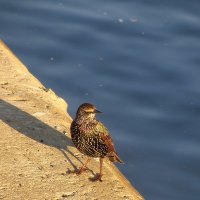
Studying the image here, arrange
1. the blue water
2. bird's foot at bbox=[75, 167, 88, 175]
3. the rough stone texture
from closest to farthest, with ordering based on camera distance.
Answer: the rough stone texture
bird's foot at bbox=[75, 167, 88, 175]
the blue water

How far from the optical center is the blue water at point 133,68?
10.6 metres

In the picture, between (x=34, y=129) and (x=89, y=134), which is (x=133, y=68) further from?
(x=89, y=134)

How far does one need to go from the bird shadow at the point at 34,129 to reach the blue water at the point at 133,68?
6.84 feet

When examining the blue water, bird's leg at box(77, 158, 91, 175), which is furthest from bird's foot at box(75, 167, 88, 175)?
the blue water

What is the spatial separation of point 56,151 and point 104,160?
611mm

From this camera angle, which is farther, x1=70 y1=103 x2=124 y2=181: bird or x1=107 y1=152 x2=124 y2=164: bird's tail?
x1=107 y1=152 x2=124 y2=164: bird's tail

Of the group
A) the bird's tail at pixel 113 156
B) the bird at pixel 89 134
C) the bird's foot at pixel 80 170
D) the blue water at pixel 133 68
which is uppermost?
the blue water at pixel 133 68

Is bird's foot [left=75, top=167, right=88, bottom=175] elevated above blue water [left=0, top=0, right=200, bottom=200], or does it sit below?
below

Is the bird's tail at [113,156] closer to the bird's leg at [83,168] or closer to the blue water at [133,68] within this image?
the bird's leg at [83,168]

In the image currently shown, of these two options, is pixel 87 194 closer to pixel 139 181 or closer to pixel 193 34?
pixel 139 181

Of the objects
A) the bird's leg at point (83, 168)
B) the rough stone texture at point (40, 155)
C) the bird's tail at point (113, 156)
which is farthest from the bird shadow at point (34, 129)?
the bird's tail at point (113, 156)

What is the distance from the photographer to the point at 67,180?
7.37 meters

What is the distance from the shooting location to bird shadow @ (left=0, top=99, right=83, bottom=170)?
26.4ft

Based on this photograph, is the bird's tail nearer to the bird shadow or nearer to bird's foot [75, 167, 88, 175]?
bird's foot [75, 167, 88, 175]
